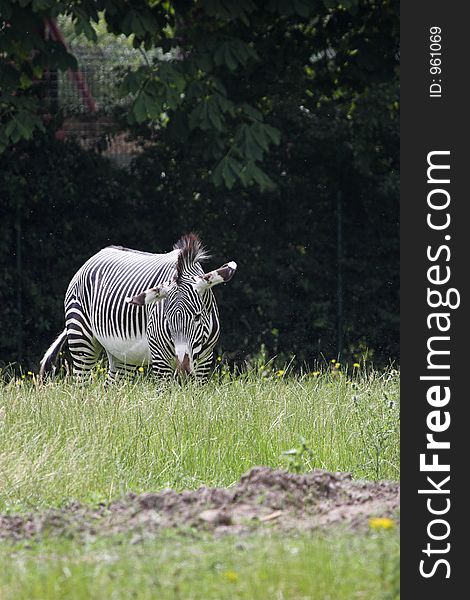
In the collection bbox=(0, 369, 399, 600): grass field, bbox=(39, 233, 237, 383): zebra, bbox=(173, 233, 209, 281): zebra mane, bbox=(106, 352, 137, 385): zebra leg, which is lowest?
bbox=(0, 369, 399, 600): grass field

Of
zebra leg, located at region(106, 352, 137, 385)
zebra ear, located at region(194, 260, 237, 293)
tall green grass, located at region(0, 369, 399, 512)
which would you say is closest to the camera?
tall green grass, located at region(0, 369, 399, 512)

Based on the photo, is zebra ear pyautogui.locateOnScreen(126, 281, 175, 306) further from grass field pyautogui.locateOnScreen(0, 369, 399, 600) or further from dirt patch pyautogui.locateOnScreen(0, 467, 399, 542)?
dirt patch pyautogui.locateOnScreen(0, 467, 399, 542)

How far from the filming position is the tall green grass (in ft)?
25.2

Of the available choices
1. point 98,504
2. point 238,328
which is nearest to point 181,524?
point 98,504

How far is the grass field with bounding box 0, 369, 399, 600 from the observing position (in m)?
4.84

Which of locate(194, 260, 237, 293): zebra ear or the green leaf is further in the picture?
the green leaf

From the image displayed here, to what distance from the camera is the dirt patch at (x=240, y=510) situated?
231 inches

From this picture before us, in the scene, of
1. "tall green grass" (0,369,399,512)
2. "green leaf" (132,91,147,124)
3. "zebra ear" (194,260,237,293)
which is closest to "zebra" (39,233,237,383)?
"zebra ear" (194,260,237,293)

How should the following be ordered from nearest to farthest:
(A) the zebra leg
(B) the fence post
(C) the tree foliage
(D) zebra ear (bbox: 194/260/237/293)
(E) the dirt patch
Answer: (E) the dirt patch
(D) zebra ear (bbox: 194/260/237/293)
(A) the zebra leg
(C) the tree foliage
(B) the fence post

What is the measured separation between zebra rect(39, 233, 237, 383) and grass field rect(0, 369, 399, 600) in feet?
1.56

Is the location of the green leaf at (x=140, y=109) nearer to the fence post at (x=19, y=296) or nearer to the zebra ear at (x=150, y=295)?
the zebra ear at (x=150, y=295)

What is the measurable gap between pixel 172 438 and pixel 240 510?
2.54 meters

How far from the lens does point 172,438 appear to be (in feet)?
28.2

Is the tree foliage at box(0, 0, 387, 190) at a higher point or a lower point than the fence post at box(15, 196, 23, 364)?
higher
